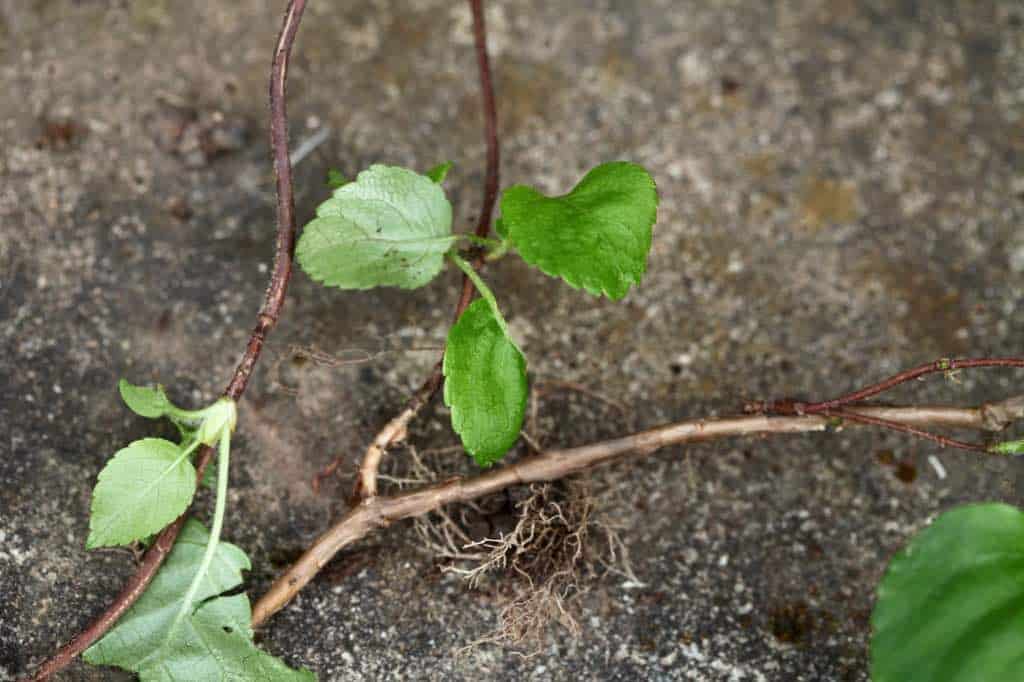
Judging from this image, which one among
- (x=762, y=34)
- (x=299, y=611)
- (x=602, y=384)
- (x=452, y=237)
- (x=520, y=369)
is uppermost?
(x=762, y=34)

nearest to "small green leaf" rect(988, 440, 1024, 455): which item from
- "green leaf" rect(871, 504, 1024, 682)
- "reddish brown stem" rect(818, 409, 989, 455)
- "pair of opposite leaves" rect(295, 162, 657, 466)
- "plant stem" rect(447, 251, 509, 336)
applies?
"reddish brown stem" rect(818, 409, 989, 455)

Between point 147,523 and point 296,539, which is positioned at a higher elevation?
point 147,523

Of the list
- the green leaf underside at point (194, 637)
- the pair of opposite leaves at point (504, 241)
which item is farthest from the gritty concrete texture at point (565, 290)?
the pair of opposite leaves at point (504, 241)

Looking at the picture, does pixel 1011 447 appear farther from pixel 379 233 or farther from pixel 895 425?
pixel 379 233

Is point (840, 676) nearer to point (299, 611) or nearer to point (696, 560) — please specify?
point (696, 560)

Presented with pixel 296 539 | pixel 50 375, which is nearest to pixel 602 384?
pixel 296 539

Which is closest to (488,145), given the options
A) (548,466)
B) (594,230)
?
(594,230)

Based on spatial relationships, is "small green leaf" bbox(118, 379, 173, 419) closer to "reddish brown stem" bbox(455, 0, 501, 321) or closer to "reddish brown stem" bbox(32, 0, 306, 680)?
"reddish brown stem" bbox(32, 0, 306, 680)

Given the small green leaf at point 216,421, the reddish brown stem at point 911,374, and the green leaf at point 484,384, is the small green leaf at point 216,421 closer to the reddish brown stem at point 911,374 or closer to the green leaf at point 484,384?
the green leaf at point 484,384
